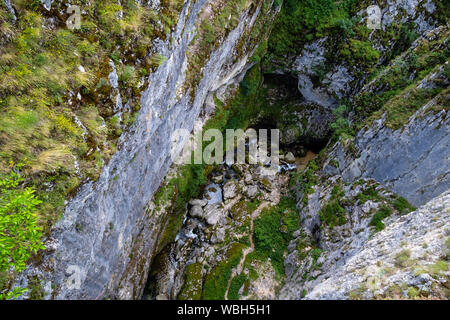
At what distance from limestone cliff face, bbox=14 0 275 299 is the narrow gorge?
9cm

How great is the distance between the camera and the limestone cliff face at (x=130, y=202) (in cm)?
734

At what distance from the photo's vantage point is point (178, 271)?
15523 millimetres

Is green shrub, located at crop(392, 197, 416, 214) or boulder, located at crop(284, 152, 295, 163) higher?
boulder, located at crop(284, 152, 295, 163)

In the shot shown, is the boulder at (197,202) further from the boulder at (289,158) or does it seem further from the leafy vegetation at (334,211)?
the boulder at (289,158)

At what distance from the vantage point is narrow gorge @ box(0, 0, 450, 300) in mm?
6266

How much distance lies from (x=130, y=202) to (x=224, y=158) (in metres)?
11.2

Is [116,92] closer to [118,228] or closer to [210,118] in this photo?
[118,228]

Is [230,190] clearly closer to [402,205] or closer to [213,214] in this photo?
[213,214]

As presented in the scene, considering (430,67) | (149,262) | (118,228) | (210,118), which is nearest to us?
(118,228)

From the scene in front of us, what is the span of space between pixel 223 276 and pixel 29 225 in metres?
12.9

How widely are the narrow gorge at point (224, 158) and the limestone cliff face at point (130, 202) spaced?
0.09 meters

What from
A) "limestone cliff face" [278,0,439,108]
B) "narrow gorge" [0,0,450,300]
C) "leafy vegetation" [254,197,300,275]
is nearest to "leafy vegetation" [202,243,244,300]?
"narrow gorge" [0,0,450,300]

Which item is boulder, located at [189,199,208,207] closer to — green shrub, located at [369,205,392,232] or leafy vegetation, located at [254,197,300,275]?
leafy vegetation, located at [254,197,300,275]

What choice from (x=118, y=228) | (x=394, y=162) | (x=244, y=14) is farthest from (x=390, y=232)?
(x=244, y=14)
